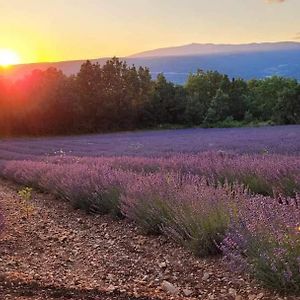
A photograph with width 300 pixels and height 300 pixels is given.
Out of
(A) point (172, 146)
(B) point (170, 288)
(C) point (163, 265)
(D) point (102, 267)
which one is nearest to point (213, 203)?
(C) point (163, 265)

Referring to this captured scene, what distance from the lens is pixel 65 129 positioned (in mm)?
33031

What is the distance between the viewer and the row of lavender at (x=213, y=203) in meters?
3.08

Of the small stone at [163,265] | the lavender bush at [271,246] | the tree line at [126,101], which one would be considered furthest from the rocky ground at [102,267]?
the tree line at [126,101]

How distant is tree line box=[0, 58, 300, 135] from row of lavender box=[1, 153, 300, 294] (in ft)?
75.7

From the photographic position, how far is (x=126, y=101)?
36469mm

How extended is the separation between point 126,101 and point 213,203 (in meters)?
32.6

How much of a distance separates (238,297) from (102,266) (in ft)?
4.74

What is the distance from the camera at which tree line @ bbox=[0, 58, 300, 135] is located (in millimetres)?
31734

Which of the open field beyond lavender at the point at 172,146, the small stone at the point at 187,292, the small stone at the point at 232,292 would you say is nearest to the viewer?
the small stone at the point at 232,292

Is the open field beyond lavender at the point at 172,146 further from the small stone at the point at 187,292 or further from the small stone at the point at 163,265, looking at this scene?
the small stone at the point at 187,292

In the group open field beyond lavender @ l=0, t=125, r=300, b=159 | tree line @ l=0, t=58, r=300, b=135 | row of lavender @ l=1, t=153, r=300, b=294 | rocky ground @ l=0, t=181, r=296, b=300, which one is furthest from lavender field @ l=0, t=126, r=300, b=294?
tree line @ l=0, t=58, r=300, b=135

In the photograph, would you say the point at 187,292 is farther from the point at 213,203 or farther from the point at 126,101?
the point at 126,101

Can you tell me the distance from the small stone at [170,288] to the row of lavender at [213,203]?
46 centimetres

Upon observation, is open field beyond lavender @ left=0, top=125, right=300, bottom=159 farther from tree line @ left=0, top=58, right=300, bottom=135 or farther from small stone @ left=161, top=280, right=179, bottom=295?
tree line @ left=0, top=58, right=300, bottom=135
